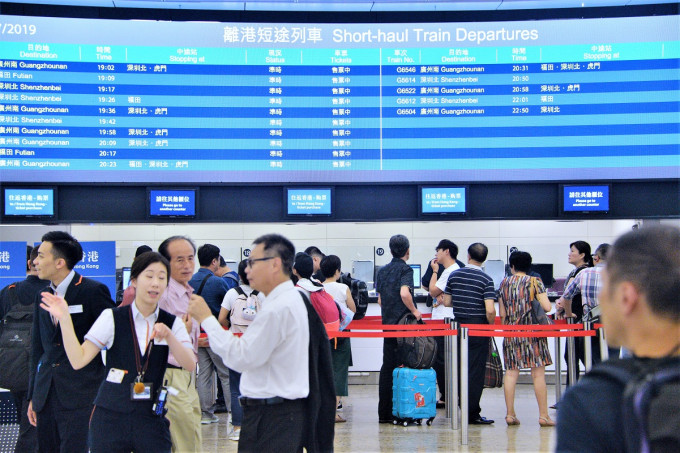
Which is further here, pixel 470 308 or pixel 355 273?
pixel 355 273

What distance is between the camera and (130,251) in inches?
432

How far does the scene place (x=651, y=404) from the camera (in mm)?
1115

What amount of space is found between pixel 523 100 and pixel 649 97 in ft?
4.16

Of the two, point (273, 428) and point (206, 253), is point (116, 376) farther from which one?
point (206, 253)

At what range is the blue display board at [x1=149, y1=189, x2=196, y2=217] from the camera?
701cm

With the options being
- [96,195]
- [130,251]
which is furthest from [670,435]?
[130,251]

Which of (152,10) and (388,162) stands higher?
(152,10)

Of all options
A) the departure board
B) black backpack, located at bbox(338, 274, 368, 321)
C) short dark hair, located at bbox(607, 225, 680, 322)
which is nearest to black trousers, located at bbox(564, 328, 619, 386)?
the departure board

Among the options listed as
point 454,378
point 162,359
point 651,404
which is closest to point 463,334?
point 454,378

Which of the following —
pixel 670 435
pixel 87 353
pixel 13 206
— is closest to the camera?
pixel 670 435

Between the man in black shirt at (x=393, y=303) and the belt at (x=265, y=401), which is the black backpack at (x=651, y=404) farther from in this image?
the man in black shirt at (x=393, y=303)

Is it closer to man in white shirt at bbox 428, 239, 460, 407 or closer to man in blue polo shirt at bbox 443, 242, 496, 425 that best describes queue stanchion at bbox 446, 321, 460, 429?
man in blue polo shirt at bbox 443, 242, 496, 425

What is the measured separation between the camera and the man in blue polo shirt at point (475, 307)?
609 cm

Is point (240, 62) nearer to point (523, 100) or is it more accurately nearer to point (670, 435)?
point (523, 100)
